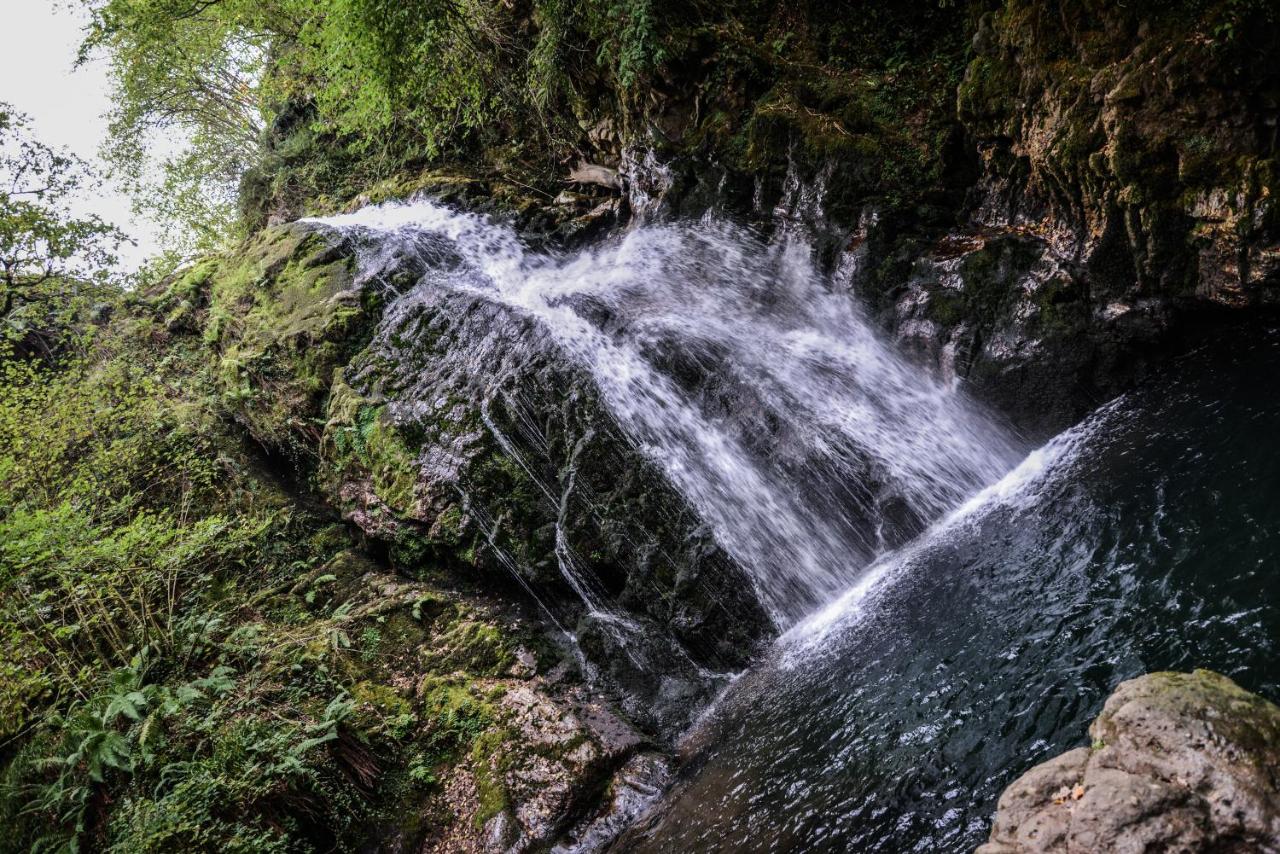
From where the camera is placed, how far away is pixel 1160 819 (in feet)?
7.36

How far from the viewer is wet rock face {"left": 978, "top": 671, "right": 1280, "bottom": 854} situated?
2.18m

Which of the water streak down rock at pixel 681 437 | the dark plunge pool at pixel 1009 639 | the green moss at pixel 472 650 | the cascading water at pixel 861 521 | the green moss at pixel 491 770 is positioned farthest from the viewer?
the water streak down rock at pixel 681 437

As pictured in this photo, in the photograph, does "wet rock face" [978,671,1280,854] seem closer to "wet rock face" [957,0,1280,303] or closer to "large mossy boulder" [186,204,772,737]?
"large mossy boulder" [186,204,772,737]

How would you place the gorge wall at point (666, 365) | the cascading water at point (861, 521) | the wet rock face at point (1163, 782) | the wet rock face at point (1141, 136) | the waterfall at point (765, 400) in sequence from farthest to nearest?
the waterfall at point (765, 400)
the wet rock face at point (1141, 136)
the gorge wall at point (666, 365)
the cascading water at point (861, 521)
the wet rock face at point (1163, 782)

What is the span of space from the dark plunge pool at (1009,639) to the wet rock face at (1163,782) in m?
0.79

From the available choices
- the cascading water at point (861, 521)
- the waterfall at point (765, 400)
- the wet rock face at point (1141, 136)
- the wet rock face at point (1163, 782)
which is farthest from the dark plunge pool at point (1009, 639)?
the wet rock face at point (1141, 136)

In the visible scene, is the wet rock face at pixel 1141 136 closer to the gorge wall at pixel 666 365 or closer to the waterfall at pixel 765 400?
the gorge wall at pixel 666 365

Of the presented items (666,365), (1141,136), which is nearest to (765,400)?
(666,365)

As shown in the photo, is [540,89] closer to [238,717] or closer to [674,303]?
[674,303]

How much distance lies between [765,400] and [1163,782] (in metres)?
5.62

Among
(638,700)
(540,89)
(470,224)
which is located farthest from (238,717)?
(540,89)

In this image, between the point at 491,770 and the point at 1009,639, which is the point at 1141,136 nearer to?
the point at 1009,639

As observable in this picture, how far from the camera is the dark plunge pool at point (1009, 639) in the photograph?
3600 millimetres

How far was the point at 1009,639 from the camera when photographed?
4.41m
